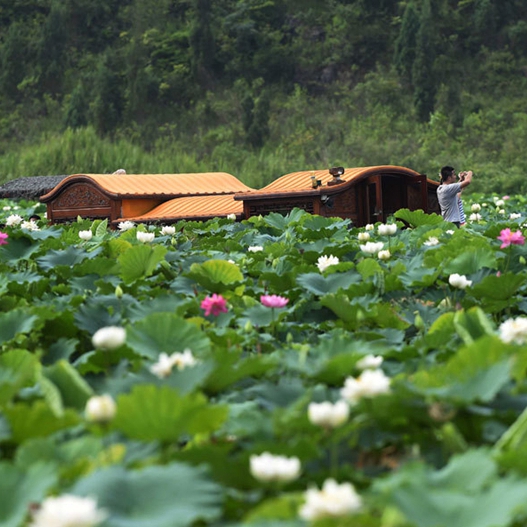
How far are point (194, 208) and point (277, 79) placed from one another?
18774 mm

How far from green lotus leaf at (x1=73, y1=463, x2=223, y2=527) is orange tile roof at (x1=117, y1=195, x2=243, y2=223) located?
18.0ft

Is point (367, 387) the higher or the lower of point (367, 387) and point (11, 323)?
the higher

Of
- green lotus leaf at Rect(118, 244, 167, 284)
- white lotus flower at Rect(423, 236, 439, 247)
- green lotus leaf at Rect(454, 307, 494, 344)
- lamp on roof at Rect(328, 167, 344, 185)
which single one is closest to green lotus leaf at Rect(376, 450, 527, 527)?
green lotus leaf at Rect(454, 307, 494, 344)

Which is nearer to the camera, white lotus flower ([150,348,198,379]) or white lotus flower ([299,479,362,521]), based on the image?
white lotus flower ([299,479,362,521])

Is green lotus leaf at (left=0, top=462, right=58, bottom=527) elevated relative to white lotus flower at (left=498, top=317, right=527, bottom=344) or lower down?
elevated

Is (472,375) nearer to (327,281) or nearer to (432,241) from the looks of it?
(327,281)

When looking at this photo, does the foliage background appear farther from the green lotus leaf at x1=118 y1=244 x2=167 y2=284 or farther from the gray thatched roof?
the green lotus leaf at x1=118 y1=244 x2=167 y2=284

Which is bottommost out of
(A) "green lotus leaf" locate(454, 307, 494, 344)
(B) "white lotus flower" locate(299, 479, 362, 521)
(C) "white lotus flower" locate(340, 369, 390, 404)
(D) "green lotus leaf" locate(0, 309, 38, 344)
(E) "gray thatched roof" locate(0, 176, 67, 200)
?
(E) "gray thatched roof" locate(0, 176, 67, 200)

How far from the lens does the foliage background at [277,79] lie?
67.9 ft

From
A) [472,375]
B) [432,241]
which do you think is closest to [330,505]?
[472,375]

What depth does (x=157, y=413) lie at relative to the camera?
1.00 metres

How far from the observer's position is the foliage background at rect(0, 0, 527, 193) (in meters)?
20.7

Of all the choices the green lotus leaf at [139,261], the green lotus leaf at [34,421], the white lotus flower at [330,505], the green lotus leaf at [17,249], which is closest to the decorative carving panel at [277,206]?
the green lotus leaf at [17,249]

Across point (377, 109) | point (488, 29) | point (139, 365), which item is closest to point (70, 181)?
point (139, 365)
